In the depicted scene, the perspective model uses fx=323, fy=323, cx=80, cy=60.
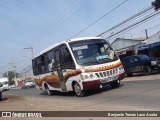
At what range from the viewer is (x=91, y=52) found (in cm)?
1514

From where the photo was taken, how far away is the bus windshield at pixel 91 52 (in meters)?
14.9

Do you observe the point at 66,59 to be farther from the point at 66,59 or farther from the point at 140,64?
the point at 140,64

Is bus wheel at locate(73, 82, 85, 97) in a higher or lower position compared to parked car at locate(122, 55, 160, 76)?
lower

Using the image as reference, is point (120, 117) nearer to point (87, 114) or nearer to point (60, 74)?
point (87, 114)

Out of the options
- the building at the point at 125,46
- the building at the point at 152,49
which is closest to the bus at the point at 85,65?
the building at the point at 152,49

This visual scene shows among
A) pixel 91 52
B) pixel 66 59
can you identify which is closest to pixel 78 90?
pixel 66 59

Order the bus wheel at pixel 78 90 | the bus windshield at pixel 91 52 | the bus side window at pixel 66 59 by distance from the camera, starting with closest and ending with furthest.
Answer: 1. the bus windshield at pixel 91 52
2. the bus wheel at pixel 78 90
3. the bus side window at pixel 66 59

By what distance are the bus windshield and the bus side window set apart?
393 millimetres

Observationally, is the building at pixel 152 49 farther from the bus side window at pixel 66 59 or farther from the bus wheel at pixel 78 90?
the bus wheel at pixel 78 90

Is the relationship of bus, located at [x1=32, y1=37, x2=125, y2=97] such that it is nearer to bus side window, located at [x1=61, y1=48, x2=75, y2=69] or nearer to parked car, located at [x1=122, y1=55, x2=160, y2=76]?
bus side window, located at [x1=61, y1=48, x2=75, y2=69]

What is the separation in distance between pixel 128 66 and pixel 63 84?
13345 mm

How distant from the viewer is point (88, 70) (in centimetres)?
1449

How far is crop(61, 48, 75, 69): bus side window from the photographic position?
50.4 ft

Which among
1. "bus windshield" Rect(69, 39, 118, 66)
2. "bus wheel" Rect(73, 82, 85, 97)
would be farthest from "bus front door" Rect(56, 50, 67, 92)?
"bus windshield" Rect(69, 39, 118, 66)
